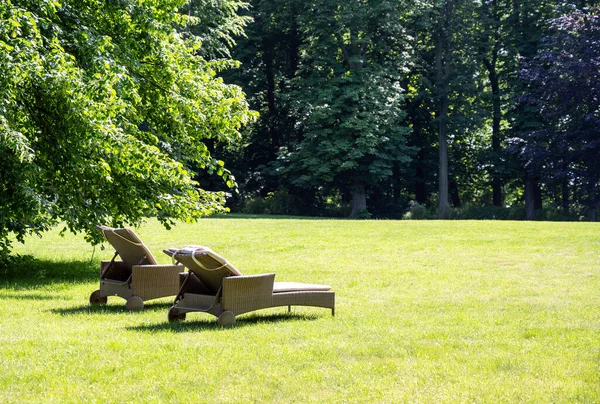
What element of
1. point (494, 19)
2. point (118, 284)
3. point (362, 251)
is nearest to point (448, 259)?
point (362, 251)

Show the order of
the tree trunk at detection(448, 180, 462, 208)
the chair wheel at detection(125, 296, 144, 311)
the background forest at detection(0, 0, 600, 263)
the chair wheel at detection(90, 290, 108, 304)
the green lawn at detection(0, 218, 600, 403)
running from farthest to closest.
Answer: the tree trunk at detection(448, 180, 462, 208), the background forest at detection(0, 0, 600, 263), the chair wheel at detection(90, 290, 108, 304), the chair wheel at detection(125, 296, 144, 311), the green lawn at detection(0, 218, 600, 403)

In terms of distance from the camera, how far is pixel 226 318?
30.0 feet

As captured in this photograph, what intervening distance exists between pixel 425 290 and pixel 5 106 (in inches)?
270

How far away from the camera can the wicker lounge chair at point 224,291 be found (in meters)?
9.12

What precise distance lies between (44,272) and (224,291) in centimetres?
720

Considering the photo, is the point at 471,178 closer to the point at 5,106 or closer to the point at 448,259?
the point at 448,259

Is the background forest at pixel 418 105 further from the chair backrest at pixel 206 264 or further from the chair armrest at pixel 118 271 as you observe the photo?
the chair backrest at pixel 206 264

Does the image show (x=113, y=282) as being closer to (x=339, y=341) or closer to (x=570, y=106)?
(x=339, y=341)

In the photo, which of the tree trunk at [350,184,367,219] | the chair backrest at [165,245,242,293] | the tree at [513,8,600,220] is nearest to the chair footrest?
the chair backrest at [165,245,242,293]

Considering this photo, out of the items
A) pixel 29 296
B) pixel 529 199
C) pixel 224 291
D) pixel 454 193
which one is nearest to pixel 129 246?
pixel 29 296

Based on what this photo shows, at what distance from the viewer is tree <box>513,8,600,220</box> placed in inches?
1485

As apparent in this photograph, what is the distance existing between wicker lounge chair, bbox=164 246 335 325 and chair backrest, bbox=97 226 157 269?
4.32ft

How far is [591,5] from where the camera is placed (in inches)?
1697

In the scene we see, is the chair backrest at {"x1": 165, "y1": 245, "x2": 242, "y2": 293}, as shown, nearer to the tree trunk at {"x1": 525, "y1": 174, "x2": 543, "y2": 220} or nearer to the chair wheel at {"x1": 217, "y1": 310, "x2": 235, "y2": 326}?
the chair wheel at {"x1": 217, "y1": 310, "x2": 235, "y2": 326}
